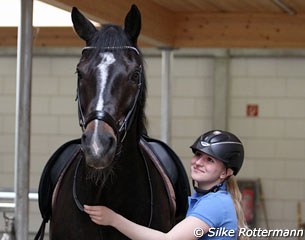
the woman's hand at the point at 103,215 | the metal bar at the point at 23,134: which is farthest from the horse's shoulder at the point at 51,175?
the woman's hand at the point at 103,215

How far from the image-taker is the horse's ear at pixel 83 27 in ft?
11.5

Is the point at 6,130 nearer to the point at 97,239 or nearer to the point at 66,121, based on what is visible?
the point at 66,121

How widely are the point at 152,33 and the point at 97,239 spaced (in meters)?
3.67

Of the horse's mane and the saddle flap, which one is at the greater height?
the horse's mane

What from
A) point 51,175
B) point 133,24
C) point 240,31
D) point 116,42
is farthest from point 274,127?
point 116,42

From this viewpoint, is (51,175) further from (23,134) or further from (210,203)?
(210,203)

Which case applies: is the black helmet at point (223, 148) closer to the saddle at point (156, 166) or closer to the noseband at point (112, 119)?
the noseband at point (112, 119)

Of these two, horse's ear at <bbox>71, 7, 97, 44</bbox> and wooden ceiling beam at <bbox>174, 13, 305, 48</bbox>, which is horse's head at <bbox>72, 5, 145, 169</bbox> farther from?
wooden ceiling beam at <bbox>174, 13, 305, 48</bbox>

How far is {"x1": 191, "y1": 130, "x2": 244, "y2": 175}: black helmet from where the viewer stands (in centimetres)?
296

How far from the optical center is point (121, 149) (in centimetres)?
337

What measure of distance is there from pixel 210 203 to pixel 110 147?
1.41 feet

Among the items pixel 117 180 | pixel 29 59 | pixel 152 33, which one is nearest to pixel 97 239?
pixel 117 180

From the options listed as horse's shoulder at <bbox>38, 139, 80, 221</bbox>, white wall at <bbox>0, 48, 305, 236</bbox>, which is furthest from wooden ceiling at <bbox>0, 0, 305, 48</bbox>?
horse's shoulder at <bbox>38, 139, 80, 221</bbox>

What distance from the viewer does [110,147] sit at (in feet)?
9.84
